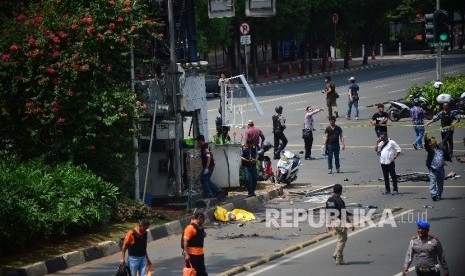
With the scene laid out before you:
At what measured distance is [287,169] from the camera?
28781 millimetres

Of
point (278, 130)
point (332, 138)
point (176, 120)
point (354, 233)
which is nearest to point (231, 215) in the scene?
point (176, 120)

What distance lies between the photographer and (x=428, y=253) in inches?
575

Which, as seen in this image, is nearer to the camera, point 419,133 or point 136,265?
point 136,265

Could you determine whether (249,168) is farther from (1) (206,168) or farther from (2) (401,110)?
(2) (401,110)

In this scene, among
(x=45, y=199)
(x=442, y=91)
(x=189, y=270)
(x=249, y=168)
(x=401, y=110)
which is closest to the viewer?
(x=189, y=270)

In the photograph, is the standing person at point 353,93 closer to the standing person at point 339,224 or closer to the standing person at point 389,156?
the standing person at point 389,156

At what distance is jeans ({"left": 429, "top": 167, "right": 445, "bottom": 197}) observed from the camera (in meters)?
24.5

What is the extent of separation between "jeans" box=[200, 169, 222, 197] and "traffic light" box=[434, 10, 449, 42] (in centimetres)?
896

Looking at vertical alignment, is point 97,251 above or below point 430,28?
below

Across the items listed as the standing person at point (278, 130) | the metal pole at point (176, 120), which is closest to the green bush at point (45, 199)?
the metal pole at point (176, 120)

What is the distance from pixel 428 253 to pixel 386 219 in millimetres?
8565

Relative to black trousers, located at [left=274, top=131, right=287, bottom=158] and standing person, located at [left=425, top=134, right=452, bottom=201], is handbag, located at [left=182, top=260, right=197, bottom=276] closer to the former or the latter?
standing person, located at [left=425, top=134, right=452, bottom=201]

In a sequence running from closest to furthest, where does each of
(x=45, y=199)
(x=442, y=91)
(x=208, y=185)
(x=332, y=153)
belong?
Answer: (x=45, y=199) → (x=208, y=185) → (x=332, y=153) → (x=442, y=91)

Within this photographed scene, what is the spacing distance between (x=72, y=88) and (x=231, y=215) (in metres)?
4.54
